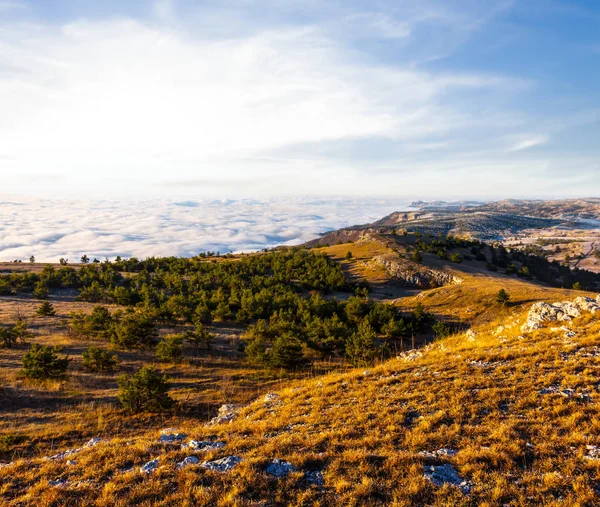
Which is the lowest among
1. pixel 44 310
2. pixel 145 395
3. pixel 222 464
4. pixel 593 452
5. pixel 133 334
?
pixel 44 310

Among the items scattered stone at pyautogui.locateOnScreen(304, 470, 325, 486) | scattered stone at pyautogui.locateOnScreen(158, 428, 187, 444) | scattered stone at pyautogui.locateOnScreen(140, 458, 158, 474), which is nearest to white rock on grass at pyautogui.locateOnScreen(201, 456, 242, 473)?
scattered stone at pyautogui.locateOnScreen(140, 458, 158, 474)

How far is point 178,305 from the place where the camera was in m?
45.7

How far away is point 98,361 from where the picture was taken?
2519 centimetres

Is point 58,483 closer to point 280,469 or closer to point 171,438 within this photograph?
point 171,438

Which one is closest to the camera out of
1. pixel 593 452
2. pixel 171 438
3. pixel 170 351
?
pixel 593 452

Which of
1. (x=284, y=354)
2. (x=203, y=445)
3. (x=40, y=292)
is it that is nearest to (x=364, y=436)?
(x=203, y=445)

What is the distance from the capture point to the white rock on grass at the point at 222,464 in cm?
883

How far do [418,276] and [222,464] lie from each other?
65.3 metres

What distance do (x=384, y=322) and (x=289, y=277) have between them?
35.5 m

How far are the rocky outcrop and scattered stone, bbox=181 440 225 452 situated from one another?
60.0 meters

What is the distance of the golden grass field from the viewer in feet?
24.9

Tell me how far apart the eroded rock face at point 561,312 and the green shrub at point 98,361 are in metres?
31.3

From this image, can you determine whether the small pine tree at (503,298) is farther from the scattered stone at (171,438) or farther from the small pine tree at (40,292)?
the small pine tree at (40,292)

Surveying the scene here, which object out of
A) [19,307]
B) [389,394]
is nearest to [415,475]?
[389,394]
